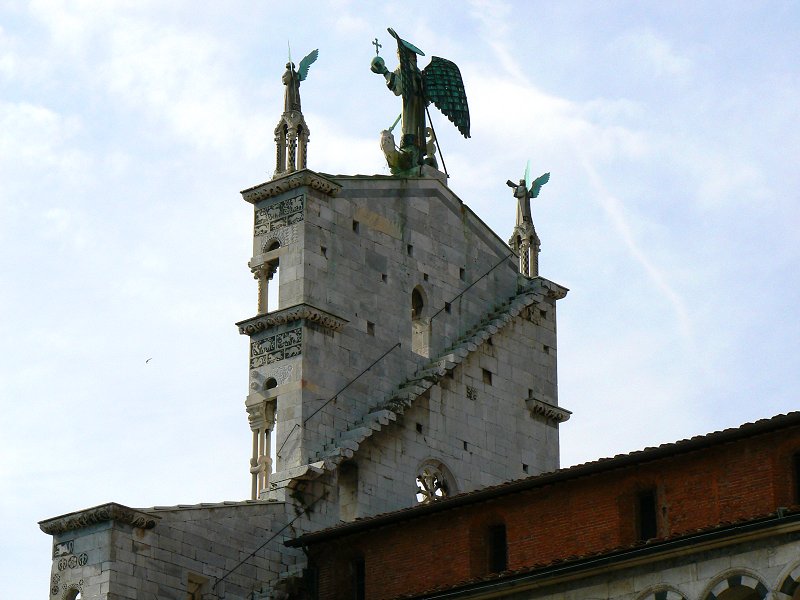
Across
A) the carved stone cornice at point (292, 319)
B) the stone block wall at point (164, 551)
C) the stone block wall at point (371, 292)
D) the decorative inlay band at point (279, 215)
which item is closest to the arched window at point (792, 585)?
the stone block wall at point (164, 551)

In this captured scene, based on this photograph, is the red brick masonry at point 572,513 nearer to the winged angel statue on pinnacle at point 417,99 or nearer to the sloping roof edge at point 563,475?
the sloping roof edge at point 563,475

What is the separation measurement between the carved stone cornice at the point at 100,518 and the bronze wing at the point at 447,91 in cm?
1627

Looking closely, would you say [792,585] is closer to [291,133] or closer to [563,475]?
[563,475]

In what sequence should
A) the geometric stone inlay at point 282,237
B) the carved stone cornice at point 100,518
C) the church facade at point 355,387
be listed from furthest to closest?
the geometric stone inlay at point 282,237 < the church facade at point 355,387 < the carved stone cornice at point 100,518

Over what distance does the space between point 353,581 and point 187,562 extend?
3.61 m

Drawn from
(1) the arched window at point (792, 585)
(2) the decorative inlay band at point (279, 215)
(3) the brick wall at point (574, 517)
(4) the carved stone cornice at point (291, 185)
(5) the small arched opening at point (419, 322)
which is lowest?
(1) the arched window at point (792, 585)

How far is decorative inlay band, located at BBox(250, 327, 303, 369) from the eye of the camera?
5572cm

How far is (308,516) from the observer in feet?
177

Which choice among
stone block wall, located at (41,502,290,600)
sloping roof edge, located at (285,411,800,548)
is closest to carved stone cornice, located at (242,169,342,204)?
stone block wall, located at (41,502,290,600)

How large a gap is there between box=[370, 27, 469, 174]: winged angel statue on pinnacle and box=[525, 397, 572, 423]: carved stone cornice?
674cm

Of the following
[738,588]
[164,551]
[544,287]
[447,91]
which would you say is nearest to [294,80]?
[447,91]

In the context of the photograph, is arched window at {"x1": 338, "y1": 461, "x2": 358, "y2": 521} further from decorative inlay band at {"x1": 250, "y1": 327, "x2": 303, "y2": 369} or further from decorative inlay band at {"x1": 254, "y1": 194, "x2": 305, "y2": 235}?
decorative inlay band at {"x1": 254, "y1": 194, "x2": 305, "y2": 235}

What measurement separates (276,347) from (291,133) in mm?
5639

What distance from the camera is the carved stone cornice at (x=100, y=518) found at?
49.9 meters
